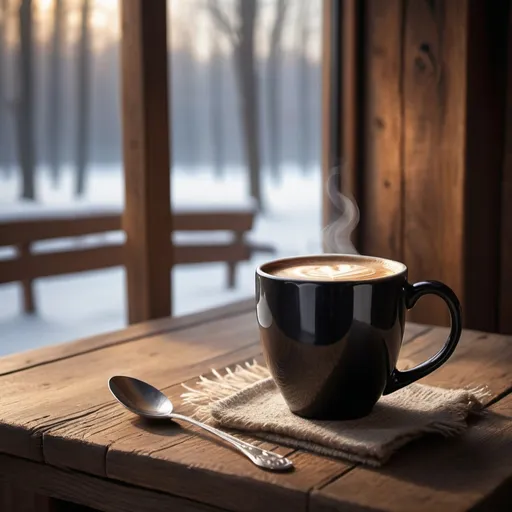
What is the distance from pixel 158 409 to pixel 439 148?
4.45 ft

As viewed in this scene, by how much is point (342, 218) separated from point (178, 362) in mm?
1216

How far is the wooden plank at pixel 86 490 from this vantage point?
27.6 inches

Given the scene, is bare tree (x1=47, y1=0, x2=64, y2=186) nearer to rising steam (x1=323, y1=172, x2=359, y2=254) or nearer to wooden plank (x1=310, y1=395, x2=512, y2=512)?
rising steam (x1=323, y1=172, x2=359, y2=254)

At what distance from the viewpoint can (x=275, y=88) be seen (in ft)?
14.3

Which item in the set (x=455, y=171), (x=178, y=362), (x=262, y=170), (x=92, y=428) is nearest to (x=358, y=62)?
(x=455, y=171)

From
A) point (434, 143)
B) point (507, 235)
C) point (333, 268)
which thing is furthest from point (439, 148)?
point (333, 268)

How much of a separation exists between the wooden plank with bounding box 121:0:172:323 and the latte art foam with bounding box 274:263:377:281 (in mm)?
701

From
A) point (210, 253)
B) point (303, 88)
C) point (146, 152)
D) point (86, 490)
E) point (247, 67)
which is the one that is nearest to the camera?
point (86, 490)

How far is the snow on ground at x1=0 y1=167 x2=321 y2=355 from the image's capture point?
134 inches

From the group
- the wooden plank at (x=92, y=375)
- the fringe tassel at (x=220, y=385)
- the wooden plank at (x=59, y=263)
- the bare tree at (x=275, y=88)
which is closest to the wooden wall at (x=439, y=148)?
the wooden plank at (x=92, y=375)

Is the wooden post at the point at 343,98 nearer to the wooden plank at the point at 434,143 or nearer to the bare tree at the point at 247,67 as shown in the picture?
the wooden plank at the point at 434,143

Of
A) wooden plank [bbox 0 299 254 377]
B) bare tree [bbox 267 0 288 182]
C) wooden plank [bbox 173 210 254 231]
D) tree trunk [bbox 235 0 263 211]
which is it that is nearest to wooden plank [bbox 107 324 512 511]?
wooden plank [bbox 0 299 254 377]

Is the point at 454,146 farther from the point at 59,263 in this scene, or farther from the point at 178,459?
the point at 59,263

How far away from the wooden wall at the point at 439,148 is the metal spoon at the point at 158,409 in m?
1.29
